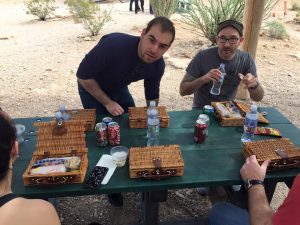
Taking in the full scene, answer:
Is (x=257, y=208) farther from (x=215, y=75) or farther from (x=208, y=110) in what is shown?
(x=215, y=75)

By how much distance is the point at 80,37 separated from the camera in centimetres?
962

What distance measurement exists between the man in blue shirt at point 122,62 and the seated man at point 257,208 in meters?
1.22

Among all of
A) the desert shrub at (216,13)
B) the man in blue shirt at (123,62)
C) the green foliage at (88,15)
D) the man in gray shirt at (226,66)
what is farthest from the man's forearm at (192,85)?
the green foliage at (88,15)

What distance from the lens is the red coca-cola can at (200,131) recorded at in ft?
7.93

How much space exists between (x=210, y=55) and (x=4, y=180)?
8.52ft

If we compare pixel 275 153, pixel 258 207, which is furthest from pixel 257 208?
pixel 275 153

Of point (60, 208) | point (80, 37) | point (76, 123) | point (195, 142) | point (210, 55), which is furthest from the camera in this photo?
point (80, 37)

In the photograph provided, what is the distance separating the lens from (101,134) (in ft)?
7.84

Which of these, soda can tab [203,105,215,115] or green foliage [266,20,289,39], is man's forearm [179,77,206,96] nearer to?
soda can tab [203,105,215,115]

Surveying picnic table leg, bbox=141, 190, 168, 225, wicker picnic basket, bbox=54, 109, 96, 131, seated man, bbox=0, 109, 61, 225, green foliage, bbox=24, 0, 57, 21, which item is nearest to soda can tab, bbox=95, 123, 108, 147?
wicker picnic basket, bbox=54, 109, 96, 131

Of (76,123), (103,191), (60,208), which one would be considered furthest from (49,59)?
(103,191)

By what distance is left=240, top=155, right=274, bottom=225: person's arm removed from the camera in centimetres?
188

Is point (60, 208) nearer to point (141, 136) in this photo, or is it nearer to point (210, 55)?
point (141, 136)

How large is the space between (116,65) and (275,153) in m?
1.70
